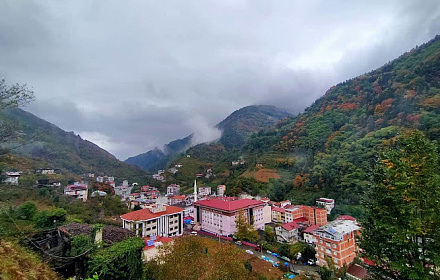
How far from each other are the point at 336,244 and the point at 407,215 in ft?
48.6

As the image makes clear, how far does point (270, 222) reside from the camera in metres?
31.2

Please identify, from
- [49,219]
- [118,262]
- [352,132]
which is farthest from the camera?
[352,132]

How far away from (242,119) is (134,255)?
144 meters

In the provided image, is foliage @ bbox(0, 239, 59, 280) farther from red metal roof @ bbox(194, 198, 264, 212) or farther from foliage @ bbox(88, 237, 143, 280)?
red metal roof @ bbox(194, 198, 264, 212)

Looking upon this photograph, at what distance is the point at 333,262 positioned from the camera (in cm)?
1623

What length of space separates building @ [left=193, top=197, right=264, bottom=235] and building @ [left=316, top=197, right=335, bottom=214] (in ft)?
28.1

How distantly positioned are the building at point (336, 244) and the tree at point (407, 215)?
1363cm

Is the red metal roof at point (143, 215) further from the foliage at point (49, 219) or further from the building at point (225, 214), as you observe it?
the foliage at point (49, 219)

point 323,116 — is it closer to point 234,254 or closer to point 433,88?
point 433,88

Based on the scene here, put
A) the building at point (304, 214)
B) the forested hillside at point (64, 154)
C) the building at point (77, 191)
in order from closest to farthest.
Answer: the building at point (304, 214)
the building at point (77, 191)
the forested hillside at point (64, 154)

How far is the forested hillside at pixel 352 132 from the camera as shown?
3338 centimetres

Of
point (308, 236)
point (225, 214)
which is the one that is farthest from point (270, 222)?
point (308, 236)

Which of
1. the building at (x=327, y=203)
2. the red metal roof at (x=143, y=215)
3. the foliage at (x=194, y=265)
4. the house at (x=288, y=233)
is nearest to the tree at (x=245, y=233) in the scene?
the house at (x=288, y=233)

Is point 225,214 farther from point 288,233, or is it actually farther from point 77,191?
point 77,191
